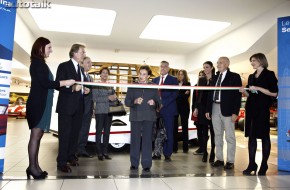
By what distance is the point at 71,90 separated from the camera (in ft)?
10.5

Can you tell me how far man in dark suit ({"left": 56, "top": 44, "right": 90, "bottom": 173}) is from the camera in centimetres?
319

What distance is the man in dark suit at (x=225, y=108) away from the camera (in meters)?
3.70

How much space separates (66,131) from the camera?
3.22 metres

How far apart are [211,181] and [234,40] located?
5.74 meters

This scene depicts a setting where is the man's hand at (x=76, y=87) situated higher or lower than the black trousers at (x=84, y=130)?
higher

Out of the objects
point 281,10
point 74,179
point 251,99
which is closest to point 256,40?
point 281,10

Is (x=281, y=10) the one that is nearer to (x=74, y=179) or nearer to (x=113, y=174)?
(x=113, y=174)

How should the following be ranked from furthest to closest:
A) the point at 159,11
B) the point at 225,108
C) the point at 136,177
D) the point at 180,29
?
1. the point at 180,29
2. the point at 159,11
3. the point at 225,108
4. the point at 136,177

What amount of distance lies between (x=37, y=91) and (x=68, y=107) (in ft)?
1.38

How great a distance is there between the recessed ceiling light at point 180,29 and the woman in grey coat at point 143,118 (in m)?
3.64

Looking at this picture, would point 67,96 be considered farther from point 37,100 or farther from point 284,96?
point 284,96

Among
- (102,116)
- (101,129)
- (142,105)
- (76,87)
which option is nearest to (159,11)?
(102,116)

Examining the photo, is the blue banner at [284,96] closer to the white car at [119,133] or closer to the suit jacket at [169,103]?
the suit jacket at [169,103]

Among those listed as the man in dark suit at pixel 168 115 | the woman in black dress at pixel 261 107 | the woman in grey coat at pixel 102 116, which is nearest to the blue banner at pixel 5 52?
the woman in grey coat at pixel 102 116
